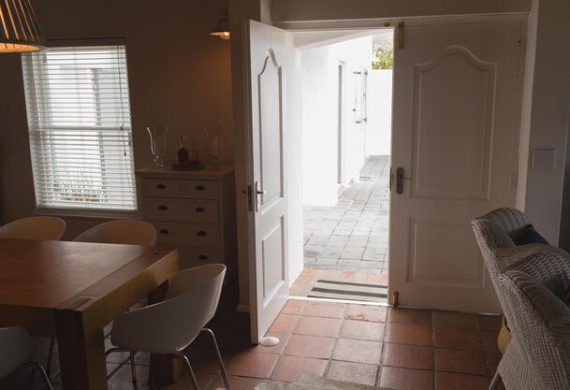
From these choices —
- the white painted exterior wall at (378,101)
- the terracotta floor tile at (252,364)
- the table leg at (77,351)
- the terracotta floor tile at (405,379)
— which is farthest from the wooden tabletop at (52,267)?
the white painted exterior wall at (378,101)

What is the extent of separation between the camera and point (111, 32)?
4.44 metres

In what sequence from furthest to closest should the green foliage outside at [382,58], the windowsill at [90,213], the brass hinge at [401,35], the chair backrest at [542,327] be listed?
the green foliage outside at [382,58] < the windowsill at [90,213] < the brass hinge at [401,35] < the chair backrest at [542,327]

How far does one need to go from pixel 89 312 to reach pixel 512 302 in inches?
59.8

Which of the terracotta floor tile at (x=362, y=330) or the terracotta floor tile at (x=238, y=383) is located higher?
the terracotta floor tile at (x=362, y=330)

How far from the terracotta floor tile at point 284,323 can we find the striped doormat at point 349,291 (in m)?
0.42

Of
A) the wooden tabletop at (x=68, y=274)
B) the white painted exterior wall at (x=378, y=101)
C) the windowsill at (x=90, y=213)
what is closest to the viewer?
the wooden tabletop at (x=68, y=274)

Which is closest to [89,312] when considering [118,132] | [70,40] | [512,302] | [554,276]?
[512,302]

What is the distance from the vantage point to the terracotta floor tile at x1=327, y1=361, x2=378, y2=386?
9.72 feet

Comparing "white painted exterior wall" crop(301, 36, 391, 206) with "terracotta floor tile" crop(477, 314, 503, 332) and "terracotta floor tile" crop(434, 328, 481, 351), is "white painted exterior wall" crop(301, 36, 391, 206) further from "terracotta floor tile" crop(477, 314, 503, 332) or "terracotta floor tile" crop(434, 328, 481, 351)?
Result: "terracotta floor tile" crop(434, 328, 481, 351)

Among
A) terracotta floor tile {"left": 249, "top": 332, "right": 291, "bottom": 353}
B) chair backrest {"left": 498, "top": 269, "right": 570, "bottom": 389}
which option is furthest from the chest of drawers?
chair backrest {"left": 498, "top": 269, "right": 570, "bottom": 389}

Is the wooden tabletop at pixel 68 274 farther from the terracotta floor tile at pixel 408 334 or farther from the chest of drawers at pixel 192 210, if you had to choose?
the terracotta floor tile at pixel 408 334

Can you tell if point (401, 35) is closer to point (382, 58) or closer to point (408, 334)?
point (408, 334)

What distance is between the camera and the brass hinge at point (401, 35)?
11.5 feet

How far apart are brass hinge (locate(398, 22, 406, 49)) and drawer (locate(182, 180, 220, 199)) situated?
159 centimetres
